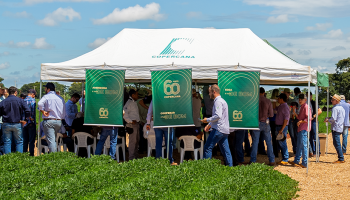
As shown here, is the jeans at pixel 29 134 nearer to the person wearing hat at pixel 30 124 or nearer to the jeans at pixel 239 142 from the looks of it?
the person wearing hat at pixel 30 124

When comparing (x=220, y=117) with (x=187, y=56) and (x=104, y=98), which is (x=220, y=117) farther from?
(x=104, y=98)

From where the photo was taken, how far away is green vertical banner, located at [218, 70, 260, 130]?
7996mm

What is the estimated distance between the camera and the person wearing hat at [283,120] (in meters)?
9.03

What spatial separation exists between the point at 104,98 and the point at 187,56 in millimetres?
2169

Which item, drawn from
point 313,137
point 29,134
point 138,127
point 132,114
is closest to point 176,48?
point 132,114

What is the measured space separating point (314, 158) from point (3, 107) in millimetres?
8173

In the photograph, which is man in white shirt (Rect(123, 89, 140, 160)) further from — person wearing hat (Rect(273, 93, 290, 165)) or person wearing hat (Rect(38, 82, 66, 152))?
person wearing hat (Rect(273, 93, 290, 165))

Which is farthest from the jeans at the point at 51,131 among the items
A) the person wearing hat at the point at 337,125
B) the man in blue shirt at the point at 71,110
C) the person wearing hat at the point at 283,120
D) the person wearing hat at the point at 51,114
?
the person wearing hat at the point at 337,125

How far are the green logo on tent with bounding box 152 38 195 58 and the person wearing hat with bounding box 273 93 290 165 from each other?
2533mm

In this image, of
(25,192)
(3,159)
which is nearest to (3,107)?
(3,159)

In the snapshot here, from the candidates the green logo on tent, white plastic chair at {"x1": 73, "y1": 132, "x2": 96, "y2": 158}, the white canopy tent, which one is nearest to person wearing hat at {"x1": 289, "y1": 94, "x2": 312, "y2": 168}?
the white canopy tent

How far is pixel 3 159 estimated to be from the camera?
7113 millimetres

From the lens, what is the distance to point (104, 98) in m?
8.20

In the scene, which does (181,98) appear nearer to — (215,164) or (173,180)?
(215,164)
